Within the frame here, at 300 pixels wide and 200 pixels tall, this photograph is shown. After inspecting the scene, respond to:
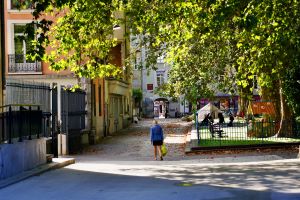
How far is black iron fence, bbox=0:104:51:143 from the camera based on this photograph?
Result: 596 inches

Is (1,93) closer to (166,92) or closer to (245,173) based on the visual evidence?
(245,173)

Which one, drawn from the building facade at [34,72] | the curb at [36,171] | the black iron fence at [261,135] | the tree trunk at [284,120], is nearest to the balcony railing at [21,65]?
the building facade at [34,72]

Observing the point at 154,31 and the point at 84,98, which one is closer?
the point at 154,31

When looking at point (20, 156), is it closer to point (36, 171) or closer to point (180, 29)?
point (36, 171)

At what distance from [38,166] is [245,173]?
6.41 meters

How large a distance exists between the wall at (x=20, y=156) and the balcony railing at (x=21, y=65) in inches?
599

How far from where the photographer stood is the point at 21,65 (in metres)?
32.5

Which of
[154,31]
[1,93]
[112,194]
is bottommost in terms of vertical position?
[112,194]

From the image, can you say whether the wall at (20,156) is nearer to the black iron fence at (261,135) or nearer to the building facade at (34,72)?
the black iron fence at (261,135)

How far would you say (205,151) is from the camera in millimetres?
24219

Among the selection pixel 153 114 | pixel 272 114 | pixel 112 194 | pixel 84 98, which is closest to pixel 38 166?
pixel 112 194

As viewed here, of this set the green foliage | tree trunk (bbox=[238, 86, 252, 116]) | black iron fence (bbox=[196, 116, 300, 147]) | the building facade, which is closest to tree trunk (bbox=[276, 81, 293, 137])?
black iron fence (bbox=[196, 116, 300, 147])

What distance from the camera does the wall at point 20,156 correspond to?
14.5 meters

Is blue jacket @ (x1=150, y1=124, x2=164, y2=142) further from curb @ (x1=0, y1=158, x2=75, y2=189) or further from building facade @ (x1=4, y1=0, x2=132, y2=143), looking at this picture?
building facade @ (x1=4, y1=0, x2=132, y2=143)
